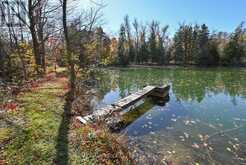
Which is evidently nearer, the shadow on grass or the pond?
the shadow on grass

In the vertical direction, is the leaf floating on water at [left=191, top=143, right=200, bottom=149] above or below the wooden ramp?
below

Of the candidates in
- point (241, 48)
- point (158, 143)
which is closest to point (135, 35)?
point (241, 48)

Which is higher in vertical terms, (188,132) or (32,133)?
(32,133)

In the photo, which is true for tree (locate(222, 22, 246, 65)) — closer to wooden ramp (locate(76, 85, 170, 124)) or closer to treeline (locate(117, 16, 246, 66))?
treeline (locate(117, 16, 246, 66))

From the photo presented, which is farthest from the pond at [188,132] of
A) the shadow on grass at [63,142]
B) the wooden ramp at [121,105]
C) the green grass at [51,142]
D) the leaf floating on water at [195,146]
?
the shadow on grass at [63,142]

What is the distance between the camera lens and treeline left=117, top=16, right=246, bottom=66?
40781 millimetres

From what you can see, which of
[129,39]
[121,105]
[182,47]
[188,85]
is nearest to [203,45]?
[182,47]

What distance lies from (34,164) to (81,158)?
853mm

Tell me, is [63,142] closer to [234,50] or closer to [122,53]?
[122,53]

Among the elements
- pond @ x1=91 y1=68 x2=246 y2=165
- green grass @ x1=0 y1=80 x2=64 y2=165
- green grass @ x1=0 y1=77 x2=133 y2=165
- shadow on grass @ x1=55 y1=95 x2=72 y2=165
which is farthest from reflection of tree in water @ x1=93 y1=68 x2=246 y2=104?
green grass @ x1=0 y1=77 x2=133 y2=165

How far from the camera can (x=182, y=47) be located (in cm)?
4447

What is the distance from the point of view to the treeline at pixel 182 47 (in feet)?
134

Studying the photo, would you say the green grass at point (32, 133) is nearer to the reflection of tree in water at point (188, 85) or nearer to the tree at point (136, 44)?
the reflection of tree in water at point (188, 85)

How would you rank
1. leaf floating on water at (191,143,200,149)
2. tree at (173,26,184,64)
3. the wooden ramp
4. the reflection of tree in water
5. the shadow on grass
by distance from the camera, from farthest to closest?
tree at (173,26,184,64) → the reflection of tree in water → the wooden ramp → leaf floating on water at (191,143,200,149) → the shadow on grass
